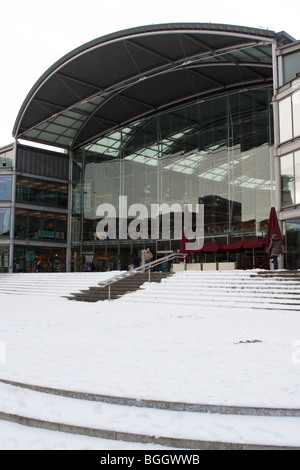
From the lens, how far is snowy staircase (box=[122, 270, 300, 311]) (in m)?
14.7

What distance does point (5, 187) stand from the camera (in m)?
40.9

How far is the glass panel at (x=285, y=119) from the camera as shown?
75.0 feet

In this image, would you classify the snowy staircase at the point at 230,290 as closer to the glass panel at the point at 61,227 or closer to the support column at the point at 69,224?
the support column at the point at 69,224

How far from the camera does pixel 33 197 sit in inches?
1654

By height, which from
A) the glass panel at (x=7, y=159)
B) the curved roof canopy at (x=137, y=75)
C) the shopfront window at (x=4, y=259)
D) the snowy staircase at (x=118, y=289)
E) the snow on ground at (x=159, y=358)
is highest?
the curved roof canopy at (x=137, y=75)

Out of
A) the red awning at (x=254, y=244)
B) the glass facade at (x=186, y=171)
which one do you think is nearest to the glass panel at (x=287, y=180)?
the red awning at (x=254, y=244)

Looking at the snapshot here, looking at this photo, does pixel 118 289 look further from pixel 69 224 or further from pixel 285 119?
pixel 69 224

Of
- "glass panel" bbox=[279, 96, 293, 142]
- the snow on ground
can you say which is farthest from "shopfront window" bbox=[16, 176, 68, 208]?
the snow on ground

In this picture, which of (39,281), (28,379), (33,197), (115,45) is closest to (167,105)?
(115,45)

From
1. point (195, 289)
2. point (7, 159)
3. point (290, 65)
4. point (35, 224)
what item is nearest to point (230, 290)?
point (195, 289)

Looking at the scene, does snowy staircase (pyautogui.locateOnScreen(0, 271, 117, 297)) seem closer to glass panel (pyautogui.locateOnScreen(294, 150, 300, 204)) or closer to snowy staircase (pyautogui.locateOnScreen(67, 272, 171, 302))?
snowy staircase (pyautogui.locateOnScreen(67, 272, 171, 302))

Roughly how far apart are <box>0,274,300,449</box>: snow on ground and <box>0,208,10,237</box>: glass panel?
1164 inches

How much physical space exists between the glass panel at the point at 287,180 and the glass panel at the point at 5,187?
26908 mm

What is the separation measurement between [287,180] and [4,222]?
89.8 feet
